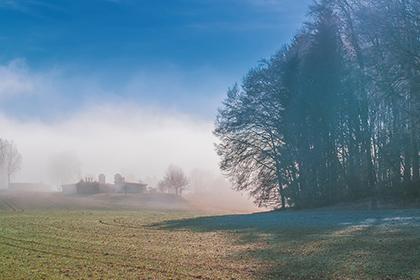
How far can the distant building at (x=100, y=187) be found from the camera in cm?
12600

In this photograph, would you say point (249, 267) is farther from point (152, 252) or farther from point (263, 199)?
point (263, 199)

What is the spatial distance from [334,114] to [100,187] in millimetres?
105213

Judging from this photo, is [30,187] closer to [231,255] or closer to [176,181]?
[176,181]

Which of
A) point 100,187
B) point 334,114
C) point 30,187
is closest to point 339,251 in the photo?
point 334,114

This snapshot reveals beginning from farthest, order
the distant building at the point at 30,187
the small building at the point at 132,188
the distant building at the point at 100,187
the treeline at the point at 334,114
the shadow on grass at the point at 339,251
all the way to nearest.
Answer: the distant building at the point at 30,187 < the small building at the point at 132,188 < the distant building at the point at 100,187 < the treeline at the point at 334,114 < the shadow on grass at the point at 339,251

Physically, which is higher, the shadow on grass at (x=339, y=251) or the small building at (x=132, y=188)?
the shadow on grass at (x=339, y=251)

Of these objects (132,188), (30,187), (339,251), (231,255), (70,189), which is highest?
(339,251)

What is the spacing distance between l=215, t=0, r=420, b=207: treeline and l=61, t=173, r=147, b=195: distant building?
8709 cm

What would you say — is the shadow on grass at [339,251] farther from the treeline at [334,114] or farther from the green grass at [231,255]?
the treeline at [334,114]

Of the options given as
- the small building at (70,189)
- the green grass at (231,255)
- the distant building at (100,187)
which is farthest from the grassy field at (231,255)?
the small building at (70,189)

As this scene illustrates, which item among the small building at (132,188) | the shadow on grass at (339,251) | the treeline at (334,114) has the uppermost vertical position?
the treeline at (334,114)

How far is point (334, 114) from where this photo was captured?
125ft

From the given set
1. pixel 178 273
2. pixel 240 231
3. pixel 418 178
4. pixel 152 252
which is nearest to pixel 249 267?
pixel 178 273

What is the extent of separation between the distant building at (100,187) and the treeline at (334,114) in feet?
286
